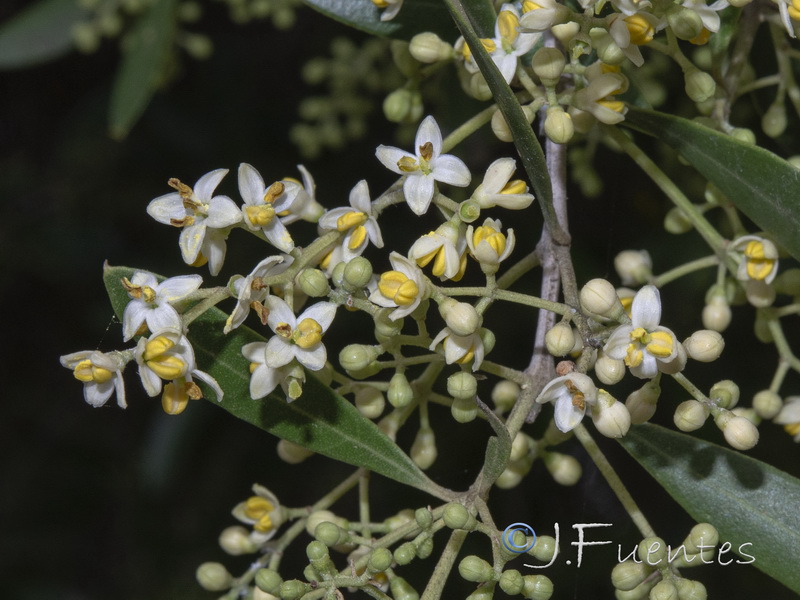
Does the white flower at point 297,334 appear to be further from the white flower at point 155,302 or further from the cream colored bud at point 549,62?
the cream colored bud at point 549,62

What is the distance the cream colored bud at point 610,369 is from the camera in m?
1.40

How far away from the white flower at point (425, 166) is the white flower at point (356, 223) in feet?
0.23

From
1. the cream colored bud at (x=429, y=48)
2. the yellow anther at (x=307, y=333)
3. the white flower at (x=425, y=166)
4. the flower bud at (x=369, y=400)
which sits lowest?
the flower bud at (x=369, y=400)

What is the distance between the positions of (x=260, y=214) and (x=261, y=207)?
20mm

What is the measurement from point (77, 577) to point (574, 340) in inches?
162

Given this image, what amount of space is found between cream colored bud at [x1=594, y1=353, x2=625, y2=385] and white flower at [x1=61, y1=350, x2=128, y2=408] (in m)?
0.77

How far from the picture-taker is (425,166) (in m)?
1.54

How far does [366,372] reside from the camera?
1586 millimetres

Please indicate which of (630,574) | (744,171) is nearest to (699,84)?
(744,171)

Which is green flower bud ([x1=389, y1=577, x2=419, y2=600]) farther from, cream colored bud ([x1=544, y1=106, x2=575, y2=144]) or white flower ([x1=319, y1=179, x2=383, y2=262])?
cream colored bud ([x1=544, y1=106, x2=575, y2=144])

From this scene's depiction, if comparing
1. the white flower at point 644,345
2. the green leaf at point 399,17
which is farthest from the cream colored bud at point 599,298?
the green leaf at point 399,17

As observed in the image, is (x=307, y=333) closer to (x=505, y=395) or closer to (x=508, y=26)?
(x=505, y=395)

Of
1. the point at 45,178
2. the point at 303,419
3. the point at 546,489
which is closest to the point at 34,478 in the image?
the point at 45,178

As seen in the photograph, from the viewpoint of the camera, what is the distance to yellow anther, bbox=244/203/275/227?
1.51m
